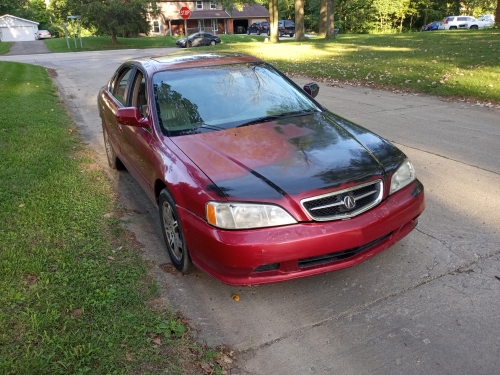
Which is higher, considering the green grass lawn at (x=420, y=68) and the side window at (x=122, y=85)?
the side window at (x=122, y=85)

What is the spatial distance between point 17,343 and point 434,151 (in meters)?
5.49

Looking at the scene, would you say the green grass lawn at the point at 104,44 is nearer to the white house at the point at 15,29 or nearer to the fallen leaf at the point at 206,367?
the white house at the point at 15,29

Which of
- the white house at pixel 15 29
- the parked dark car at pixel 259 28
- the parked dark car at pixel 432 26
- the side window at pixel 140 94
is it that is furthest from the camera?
the white house at pixel 15 29

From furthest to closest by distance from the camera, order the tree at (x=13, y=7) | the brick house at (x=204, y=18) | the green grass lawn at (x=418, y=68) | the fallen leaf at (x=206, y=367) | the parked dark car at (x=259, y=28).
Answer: the tree at (x=13, y=7)
the brick house at (x=204, y=18)
the parked dark car at (x=259, y=28)
the green grass lawn at (x=418, y=68)
the fallen leaf at (x=206, y=367)

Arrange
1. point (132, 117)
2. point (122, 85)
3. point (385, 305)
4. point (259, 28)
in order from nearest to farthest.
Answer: point (385, 305), point (132, 117), point (122, 85), point (259, 28)

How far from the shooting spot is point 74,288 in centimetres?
331

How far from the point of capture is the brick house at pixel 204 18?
5888cm

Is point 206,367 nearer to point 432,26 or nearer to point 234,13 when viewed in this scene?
point 432,26

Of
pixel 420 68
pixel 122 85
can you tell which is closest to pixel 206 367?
pixel 122 85

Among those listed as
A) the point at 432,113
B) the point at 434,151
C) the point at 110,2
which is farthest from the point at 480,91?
the point at 110,2

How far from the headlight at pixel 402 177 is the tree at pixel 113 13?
38050 mm

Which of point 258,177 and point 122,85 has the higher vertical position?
point 122,85

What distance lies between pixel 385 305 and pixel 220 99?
230 cm

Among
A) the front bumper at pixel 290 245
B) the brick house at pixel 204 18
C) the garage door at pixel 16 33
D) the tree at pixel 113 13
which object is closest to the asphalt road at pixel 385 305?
the front bumper at pixel 290 245
